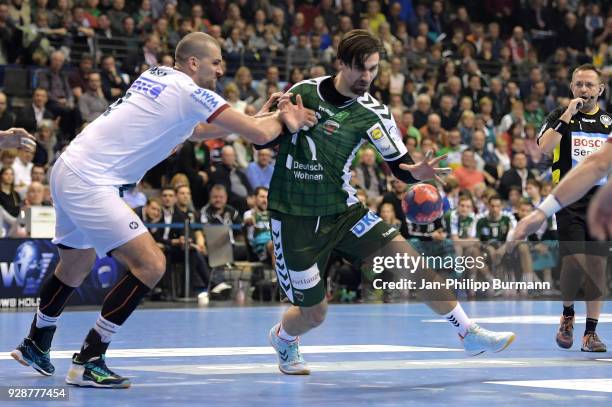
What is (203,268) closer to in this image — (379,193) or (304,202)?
(379,193)

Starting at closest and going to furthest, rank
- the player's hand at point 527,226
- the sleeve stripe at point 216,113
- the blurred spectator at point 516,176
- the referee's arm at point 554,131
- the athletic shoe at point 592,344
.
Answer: the player's hand at point 527,226 → the sleeve stripe at point 216,113 → the athletic shoe at point 592,344 → the referee's arm at point 554,131 → the blurred spectator at point 516,176

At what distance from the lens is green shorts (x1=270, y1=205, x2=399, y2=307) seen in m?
8.18

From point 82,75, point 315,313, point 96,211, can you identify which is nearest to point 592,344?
point 315,313

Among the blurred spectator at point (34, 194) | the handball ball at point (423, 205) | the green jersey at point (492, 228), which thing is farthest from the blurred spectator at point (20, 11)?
the handball ball at point (423, 205)

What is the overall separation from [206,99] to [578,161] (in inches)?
186

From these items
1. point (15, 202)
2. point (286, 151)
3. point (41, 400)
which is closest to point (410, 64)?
point (15, 202)

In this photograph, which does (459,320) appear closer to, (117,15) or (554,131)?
(554,131)

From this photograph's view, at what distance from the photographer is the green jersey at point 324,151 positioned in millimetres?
8141

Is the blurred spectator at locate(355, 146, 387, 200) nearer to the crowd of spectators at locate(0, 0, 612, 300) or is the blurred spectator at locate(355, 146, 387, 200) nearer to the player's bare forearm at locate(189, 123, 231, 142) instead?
the crowd of spectators at locate(0, 0, 612, 300)

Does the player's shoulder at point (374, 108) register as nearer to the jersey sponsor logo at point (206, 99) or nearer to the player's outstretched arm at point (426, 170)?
the player's outstretched arm at point (426, 170)

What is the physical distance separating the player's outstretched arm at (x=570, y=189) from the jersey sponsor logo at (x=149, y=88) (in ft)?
9.49

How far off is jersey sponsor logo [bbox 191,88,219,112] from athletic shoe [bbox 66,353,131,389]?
5.64 ft

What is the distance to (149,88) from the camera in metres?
7.43

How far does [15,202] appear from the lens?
17516 millimetres
